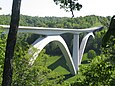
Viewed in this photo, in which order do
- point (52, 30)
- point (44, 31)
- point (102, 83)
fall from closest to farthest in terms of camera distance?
point (102, 83)
point (44, 31)
point (52, 30)

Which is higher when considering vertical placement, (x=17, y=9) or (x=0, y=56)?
(x=17, y=9)

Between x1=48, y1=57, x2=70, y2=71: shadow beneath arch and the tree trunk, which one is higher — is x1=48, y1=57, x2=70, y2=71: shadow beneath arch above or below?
below

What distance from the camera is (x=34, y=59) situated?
23953mm

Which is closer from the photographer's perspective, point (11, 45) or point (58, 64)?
point (11, 45)

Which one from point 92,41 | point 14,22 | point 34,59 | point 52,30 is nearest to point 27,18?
point 92,41

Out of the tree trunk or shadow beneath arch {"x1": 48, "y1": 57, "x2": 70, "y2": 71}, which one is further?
shadow beneath arch {"x1": 48, "y1": 57, "x2": 70, "y2": 71}

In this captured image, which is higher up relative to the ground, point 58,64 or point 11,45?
point 11,45

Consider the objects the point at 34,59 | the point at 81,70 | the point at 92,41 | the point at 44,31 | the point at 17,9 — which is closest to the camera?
the point at 17,9

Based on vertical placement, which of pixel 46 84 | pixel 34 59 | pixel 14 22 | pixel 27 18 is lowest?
pixel 46 84

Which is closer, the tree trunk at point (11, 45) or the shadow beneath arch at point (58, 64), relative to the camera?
the tree trunk at point (11, 45)

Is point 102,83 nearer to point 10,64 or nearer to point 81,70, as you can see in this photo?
point 81,70

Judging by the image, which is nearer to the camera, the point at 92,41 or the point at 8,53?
the point at 8,53

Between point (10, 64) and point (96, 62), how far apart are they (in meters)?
11.3

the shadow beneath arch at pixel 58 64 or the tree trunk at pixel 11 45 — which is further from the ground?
the tree trunk at pixel 11 45
